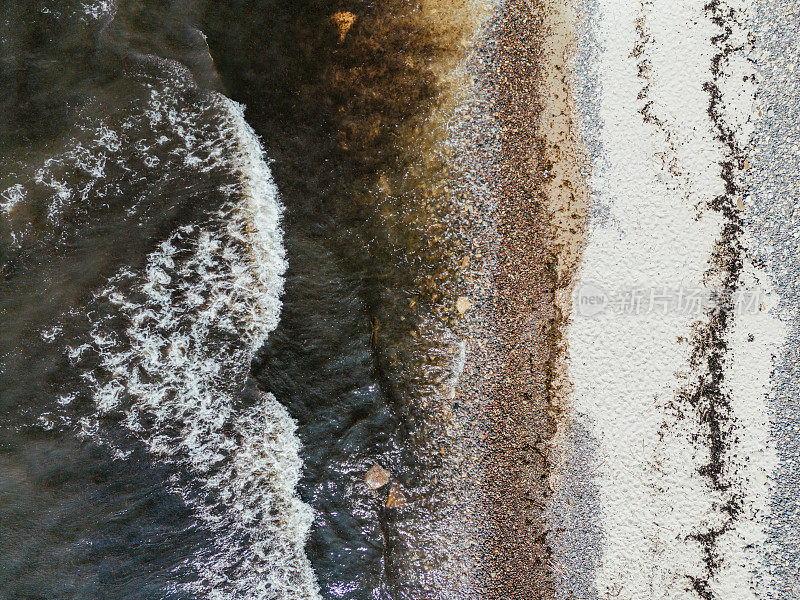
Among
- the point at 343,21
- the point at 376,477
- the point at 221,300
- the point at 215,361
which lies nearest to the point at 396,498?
the point at 376,477

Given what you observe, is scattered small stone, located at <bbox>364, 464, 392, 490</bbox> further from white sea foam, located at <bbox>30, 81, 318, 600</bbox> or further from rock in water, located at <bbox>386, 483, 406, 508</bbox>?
white sea foam, located at <bbox>30, 81, 318, 600</bbox>

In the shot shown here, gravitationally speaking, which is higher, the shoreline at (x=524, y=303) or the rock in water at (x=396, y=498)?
the shoreline at (x=524, y=303)

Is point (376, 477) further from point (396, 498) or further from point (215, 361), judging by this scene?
point (215, 361)

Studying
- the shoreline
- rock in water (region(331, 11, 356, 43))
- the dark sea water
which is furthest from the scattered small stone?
rock in water (region(331, 11, 356, 43))

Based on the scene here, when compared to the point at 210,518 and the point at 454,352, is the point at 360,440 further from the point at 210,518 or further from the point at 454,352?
the point at 210,518

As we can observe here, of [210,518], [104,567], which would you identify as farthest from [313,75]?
[104,567]

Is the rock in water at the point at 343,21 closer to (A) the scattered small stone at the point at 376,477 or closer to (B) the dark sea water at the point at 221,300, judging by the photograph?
(B) the dark sea water at the point at 221,300

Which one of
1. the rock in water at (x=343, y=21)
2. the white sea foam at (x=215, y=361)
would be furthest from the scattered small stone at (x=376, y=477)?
the rock in water at (x=343, y=21)
